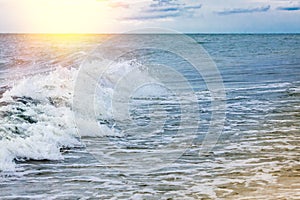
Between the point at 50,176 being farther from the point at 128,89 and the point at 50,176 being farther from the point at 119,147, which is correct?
the point at 128,89

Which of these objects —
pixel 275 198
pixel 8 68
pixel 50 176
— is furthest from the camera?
pixel 8 68

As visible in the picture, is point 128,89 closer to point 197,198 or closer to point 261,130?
point 261,130

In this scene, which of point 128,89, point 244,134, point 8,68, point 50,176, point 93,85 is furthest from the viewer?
point 8,68

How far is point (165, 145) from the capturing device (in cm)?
991

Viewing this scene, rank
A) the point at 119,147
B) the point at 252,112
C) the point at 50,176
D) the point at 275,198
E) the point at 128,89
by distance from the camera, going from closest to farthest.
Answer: the point at 275,198 < the point at 50,176 < the point at 119,147 < the point at 252,112 < the point at 128,89

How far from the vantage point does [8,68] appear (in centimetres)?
2811

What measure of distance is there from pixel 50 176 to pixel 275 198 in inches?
136

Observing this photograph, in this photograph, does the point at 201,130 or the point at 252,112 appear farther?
the point at 252,112

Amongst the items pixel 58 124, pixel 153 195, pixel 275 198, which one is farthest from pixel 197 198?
pixel 58 124

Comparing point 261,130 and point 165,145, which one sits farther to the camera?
point 261,130

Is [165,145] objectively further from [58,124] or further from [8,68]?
[8,68]

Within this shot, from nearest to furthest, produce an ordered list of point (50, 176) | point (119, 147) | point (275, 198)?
1. point (275, 198)
2. point (50, 176)
3. point (119, 147)

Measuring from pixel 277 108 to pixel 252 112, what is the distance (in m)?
1.06

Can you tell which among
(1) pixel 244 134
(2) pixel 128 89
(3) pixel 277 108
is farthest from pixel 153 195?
(2) pixel 128 89
